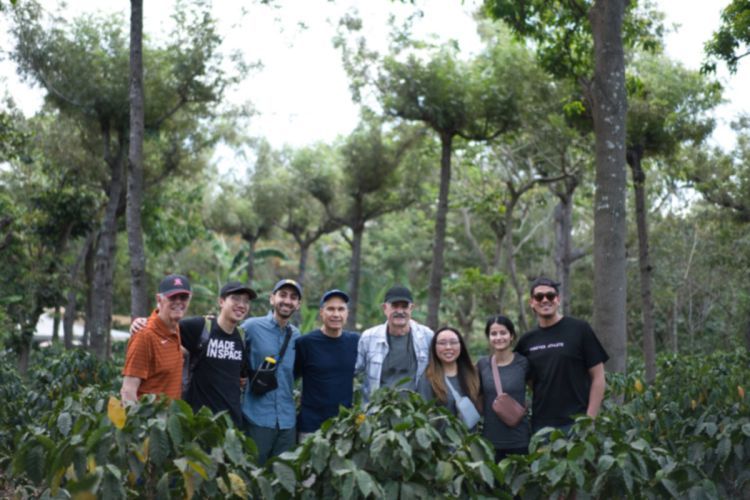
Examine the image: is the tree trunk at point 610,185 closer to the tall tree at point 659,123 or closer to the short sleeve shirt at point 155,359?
the short sleeve shirt at point 155,359

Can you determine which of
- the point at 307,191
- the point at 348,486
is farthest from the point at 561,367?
the point at 307,191

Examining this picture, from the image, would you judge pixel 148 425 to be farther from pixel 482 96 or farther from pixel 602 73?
pixel 482 96

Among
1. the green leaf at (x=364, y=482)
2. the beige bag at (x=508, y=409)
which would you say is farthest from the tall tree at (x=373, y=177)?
the green leaf at (x=364, y=482)

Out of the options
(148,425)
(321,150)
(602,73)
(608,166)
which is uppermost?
(321,150)

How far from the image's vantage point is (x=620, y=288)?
8.12m

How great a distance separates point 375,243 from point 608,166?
3601 cm

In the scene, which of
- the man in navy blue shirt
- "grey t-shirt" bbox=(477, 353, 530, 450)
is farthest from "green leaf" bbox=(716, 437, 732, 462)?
→ the man in navy blue shirt

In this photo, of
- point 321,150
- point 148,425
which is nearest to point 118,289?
point 321,150

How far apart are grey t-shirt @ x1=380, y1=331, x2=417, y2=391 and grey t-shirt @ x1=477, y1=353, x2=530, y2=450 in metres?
0.49

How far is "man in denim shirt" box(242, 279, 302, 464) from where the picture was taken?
18.6 ft

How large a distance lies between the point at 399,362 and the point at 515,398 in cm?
82

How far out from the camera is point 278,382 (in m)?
5.71

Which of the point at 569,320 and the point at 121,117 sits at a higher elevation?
the point at 121,117

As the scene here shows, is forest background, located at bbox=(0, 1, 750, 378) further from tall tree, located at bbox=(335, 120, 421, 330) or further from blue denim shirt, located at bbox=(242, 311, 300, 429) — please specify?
blue denim shirt, located at bbox=(242, 311, 300, 429)
